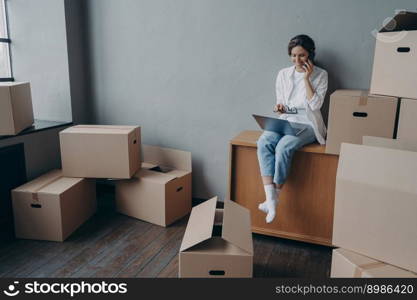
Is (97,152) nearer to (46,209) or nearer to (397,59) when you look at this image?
(46,209)

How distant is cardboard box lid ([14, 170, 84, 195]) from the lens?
2295 millimetres

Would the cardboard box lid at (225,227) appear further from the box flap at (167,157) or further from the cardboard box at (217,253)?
the box flap at (167,157)

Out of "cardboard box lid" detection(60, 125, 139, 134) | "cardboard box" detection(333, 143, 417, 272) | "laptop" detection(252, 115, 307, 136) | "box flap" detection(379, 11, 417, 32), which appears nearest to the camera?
"cardboard box" detection(333, 143, 417, 272)

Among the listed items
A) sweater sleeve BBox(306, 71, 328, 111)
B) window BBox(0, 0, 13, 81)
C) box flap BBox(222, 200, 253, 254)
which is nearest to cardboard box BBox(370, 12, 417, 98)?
sweater sleeve BBox(306, 71, 328, 111)

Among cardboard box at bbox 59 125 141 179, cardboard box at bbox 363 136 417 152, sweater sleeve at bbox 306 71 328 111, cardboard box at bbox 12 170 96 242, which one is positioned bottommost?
cardboard box at bbox 12 170 96 242

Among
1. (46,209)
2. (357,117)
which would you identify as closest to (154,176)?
(46,209)

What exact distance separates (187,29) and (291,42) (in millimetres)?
811

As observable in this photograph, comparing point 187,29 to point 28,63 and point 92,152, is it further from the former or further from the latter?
point 28,63

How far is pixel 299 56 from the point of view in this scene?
2.25m

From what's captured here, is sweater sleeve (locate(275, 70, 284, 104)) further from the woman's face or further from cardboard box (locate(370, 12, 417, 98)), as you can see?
cardboard box (locate(370, 12, 417, 98))

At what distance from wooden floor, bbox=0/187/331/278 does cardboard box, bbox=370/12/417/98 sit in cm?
103

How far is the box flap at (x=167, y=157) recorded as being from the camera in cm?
281

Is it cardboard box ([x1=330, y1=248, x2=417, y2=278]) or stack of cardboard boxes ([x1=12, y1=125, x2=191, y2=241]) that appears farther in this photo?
stack of cardboard boxes ([x1=12, y1=125, x2=191, y2=241])

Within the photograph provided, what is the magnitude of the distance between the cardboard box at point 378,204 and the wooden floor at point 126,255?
1.91ft
